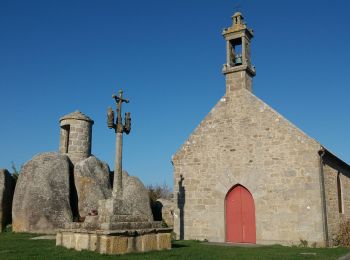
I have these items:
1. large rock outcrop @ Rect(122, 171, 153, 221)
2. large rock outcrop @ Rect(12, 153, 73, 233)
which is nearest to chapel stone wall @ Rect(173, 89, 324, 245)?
large rock outcrop @ Rect(122, 171, 153, 221)

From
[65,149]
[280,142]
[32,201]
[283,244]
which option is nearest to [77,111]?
[65,149]

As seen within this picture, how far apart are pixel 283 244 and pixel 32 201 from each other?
10.5m

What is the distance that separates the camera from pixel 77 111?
21.3 meters

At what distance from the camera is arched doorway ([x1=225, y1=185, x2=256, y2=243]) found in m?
15.1

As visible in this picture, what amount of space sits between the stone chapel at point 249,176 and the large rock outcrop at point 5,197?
7614mm

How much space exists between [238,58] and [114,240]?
419 inches

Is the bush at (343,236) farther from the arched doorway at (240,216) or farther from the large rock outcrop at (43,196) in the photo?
the large rock outcrop at (43,196)

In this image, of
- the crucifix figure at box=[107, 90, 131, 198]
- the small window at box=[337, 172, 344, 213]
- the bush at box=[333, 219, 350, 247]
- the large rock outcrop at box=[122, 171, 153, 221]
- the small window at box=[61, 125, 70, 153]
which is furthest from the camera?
the small window at box=[61, 125, 70, 153]

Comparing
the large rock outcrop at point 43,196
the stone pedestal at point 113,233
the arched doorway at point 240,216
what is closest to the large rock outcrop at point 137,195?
the large rock outcrop at point 43,196

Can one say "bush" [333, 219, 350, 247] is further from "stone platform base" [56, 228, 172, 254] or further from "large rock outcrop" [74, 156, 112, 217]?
"large rock outcrop" [74, 156, 112, 217]

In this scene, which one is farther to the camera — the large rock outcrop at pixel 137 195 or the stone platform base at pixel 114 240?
the large rock outcrop at pixel 137 195

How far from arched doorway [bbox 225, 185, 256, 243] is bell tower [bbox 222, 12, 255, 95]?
4269 mm

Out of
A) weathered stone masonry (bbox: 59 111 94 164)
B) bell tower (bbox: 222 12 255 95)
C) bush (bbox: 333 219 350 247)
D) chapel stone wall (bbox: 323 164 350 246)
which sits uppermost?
bell tower (bbox: 222 12 255 95)

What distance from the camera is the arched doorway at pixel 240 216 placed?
1507 centimetres
